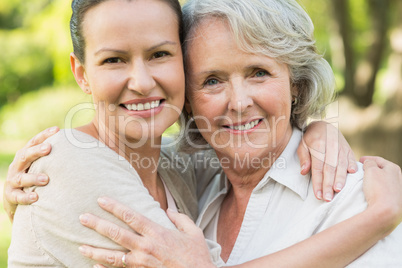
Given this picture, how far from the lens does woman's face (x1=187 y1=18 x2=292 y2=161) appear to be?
247 cm

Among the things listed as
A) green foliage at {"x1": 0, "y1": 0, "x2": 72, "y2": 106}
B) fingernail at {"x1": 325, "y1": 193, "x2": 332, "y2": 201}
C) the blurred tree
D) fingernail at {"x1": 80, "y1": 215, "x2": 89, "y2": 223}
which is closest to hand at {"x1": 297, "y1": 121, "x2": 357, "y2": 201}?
fingernail at {"x1": 325, "y1": 193, "x2": 332, "y2": 201}

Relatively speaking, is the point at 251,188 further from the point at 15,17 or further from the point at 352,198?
the point at 15,17

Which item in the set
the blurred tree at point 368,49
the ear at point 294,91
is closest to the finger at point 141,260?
the ear at point 294,91

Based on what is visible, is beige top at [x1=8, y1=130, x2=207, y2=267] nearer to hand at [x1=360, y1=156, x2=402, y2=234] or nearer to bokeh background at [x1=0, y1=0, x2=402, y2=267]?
hand at [x1=360, y1=156, x2=402, y2=234]

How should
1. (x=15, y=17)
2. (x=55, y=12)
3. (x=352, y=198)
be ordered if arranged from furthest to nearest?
(x=15, y=17) < (x=55, y=12) < (x=352, y=198)

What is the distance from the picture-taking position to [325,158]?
2404 millimetres

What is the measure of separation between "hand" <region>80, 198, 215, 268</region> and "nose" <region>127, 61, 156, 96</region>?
59 centimetres

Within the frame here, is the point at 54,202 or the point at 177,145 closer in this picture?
the point at 54,202

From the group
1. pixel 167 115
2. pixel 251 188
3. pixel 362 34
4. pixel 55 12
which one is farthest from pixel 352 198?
pixel 362 34

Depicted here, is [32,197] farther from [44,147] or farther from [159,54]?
[159,54]

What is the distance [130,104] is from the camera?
241 cm

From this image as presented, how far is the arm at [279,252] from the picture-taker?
77.9 inches

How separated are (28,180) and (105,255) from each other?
1.71 ft

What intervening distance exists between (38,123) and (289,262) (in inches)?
480
